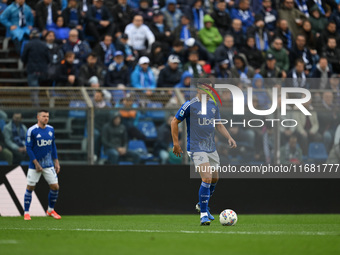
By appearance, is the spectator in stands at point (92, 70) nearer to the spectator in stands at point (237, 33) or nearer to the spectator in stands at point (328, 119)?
the spectator in stands at point (237, 33)

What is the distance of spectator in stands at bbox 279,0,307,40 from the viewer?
22.0 meters

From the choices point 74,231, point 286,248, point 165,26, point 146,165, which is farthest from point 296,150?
point 286,248

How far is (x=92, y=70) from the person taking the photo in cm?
1786

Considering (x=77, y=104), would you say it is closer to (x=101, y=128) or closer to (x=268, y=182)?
(x=101, y=128)

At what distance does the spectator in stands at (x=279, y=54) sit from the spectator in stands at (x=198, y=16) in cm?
222

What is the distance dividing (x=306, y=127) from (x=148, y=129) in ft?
12.4

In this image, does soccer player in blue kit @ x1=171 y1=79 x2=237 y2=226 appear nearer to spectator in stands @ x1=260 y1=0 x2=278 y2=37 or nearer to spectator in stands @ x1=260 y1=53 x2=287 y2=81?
spectator in stands @ x1=260 y1=53 x2=287 y2=81

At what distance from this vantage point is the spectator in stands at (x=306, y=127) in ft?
55.6

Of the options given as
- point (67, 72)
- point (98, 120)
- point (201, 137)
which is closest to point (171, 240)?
point (201, 137)

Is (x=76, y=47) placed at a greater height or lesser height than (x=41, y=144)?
greater

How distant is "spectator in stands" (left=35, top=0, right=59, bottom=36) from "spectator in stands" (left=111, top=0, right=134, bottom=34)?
1.73m

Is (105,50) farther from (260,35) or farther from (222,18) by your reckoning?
A: (260,35)

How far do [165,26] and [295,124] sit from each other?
572 cm

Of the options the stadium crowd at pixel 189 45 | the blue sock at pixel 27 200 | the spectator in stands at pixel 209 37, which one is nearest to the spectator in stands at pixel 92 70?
the stadium crowd at pixel 189 45
